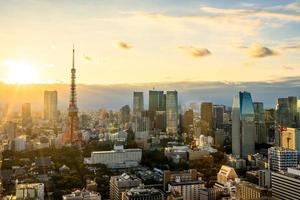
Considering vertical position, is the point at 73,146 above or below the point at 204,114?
below

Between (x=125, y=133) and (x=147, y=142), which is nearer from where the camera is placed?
(x=147, y=142)

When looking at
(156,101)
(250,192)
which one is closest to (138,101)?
(156,101)

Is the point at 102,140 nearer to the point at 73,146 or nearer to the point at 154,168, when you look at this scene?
the point at 73,146

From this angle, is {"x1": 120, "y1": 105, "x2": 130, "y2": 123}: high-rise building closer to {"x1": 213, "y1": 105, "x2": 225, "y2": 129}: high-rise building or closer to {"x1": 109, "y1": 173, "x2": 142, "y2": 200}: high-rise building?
{"x1": 213, "y1": 105, "x2": 225, "y2": 129}: high-rise building

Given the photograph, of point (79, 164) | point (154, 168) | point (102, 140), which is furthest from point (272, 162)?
point (102, 140)

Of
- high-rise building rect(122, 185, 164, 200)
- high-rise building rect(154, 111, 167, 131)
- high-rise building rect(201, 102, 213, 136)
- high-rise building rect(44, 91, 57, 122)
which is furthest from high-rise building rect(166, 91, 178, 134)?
high-rise building rect(122, 185, 164, 200)
